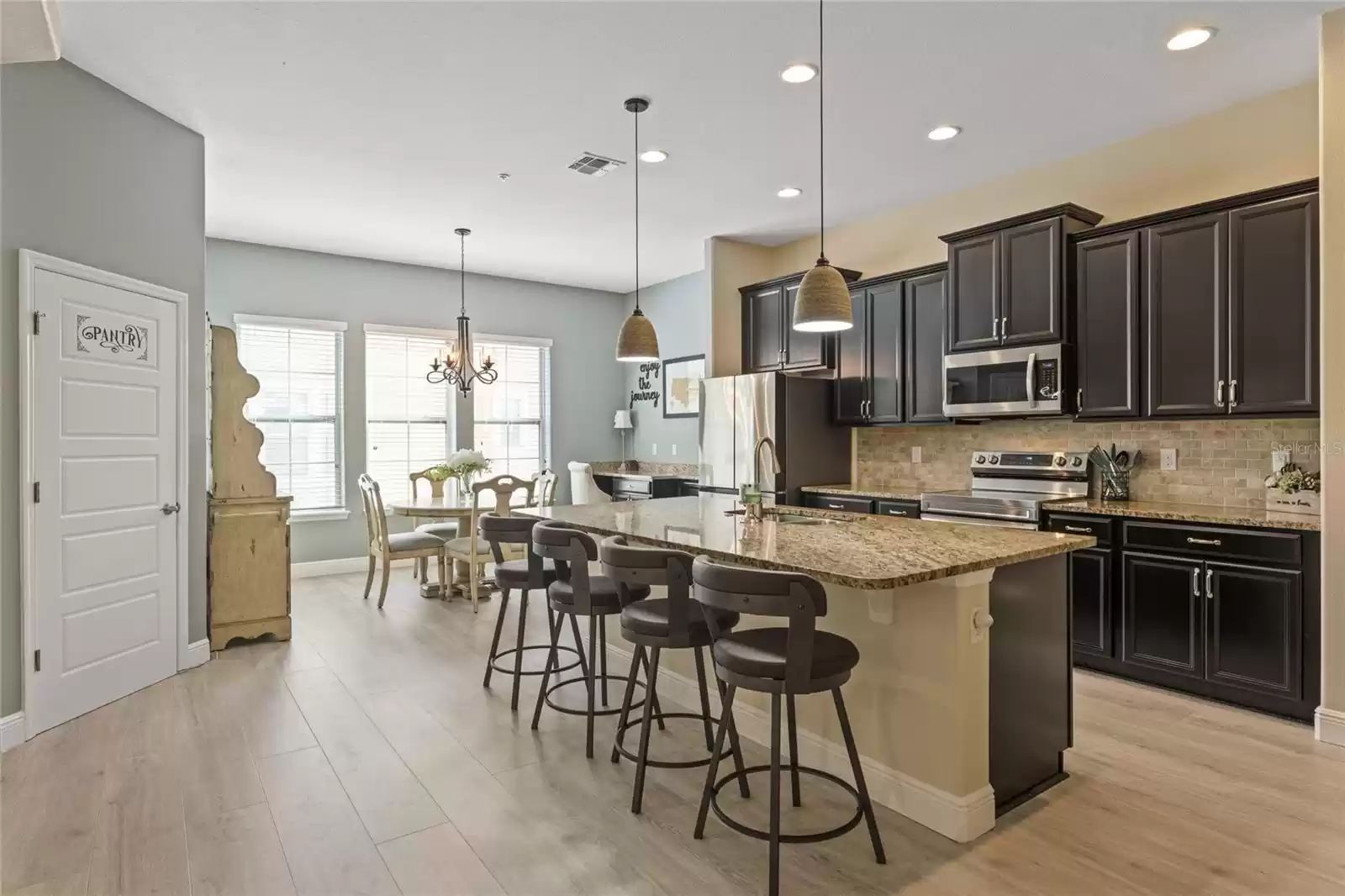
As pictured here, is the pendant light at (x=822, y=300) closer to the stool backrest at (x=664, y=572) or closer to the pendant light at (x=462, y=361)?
the stool backrest at (x=664, y=572)

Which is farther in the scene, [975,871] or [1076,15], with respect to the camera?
[1076,15]

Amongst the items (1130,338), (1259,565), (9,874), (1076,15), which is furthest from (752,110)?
(9,874)

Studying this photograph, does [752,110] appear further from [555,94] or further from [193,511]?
[193,511]

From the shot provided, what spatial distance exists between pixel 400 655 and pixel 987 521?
136 inches

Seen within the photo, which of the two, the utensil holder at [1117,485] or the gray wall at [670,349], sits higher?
the gray wall at [670,349]

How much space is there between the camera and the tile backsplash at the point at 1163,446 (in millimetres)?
3857

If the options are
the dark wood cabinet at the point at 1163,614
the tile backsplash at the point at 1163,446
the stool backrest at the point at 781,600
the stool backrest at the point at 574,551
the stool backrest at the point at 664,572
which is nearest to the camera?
the stool backrest at the point at 781,600

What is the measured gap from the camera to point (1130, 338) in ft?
13.3

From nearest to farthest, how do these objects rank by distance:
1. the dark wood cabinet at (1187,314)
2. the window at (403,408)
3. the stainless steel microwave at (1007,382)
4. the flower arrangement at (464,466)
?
the dark wood cabinet at (1187,314)
the stainless steel microwave at (1007,382)
the flower arrangement at (464,466)
the window at (403,408)

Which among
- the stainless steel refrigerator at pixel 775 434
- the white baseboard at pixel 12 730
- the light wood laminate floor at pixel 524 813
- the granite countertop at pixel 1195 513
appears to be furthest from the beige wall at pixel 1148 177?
the white baseboard at pixel 12 730

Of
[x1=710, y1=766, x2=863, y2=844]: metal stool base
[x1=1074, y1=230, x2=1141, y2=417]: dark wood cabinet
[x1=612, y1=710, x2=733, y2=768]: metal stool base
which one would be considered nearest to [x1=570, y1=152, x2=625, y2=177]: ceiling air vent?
[x1=1074, y1=230, x2=1141, y2=417]: dark wood cabinet

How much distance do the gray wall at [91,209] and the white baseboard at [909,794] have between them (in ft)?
10.6

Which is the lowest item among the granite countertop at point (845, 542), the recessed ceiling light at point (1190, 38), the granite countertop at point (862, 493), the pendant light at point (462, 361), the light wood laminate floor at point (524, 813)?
the light wood laminate floor at point (524, 813)

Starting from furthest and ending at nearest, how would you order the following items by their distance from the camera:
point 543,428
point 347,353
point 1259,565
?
1. point 543,428
2. point 347,353
3. point 1259,565
